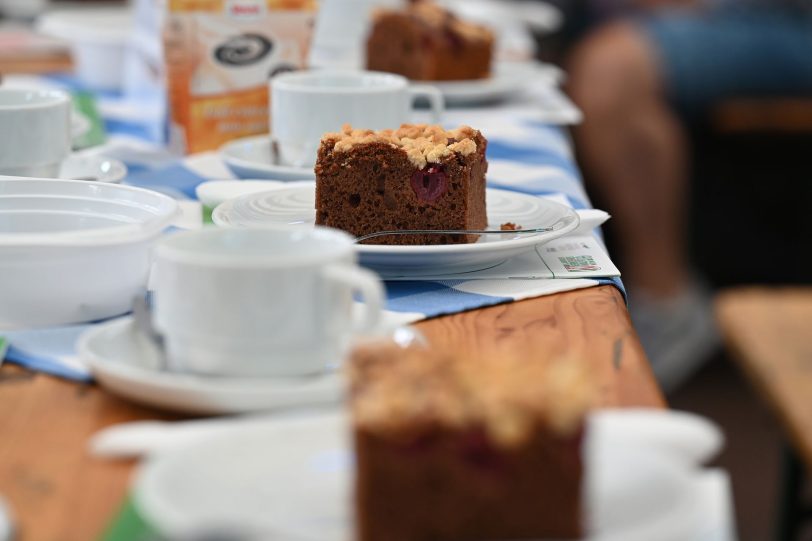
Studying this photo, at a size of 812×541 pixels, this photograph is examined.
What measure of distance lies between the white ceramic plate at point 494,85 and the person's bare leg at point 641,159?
120cm

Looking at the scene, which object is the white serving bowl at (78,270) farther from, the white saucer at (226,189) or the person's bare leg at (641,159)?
→ the person's bare leg at (641,159)

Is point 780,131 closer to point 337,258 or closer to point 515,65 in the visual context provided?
point 515,65

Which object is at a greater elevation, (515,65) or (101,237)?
(101,237)

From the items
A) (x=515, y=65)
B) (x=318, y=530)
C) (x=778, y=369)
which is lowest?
(x=778, y=369)

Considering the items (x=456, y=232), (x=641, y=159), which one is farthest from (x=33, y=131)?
(x=641, y=159)

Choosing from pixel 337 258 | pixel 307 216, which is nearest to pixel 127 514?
pixel 337 258

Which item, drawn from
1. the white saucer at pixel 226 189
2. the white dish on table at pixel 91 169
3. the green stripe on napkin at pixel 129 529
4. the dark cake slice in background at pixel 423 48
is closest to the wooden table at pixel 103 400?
the green stripe on napkin at pixel 129 529

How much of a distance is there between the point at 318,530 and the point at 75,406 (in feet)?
0.79

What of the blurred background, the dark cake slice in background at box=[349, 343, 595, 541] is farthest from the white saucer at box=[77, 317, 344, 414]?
the blurred background

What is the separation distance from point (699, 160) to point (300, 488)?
9.55 feet

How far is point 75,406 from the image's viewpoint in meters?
0.70

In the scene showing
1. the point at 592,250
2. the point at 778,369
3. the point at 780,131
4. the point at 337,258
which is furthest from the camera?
the point at 780,131

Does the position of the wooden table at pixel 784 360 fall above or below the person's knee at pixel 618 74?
below

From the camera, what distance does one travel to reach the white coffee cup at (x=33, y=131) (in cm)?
107
